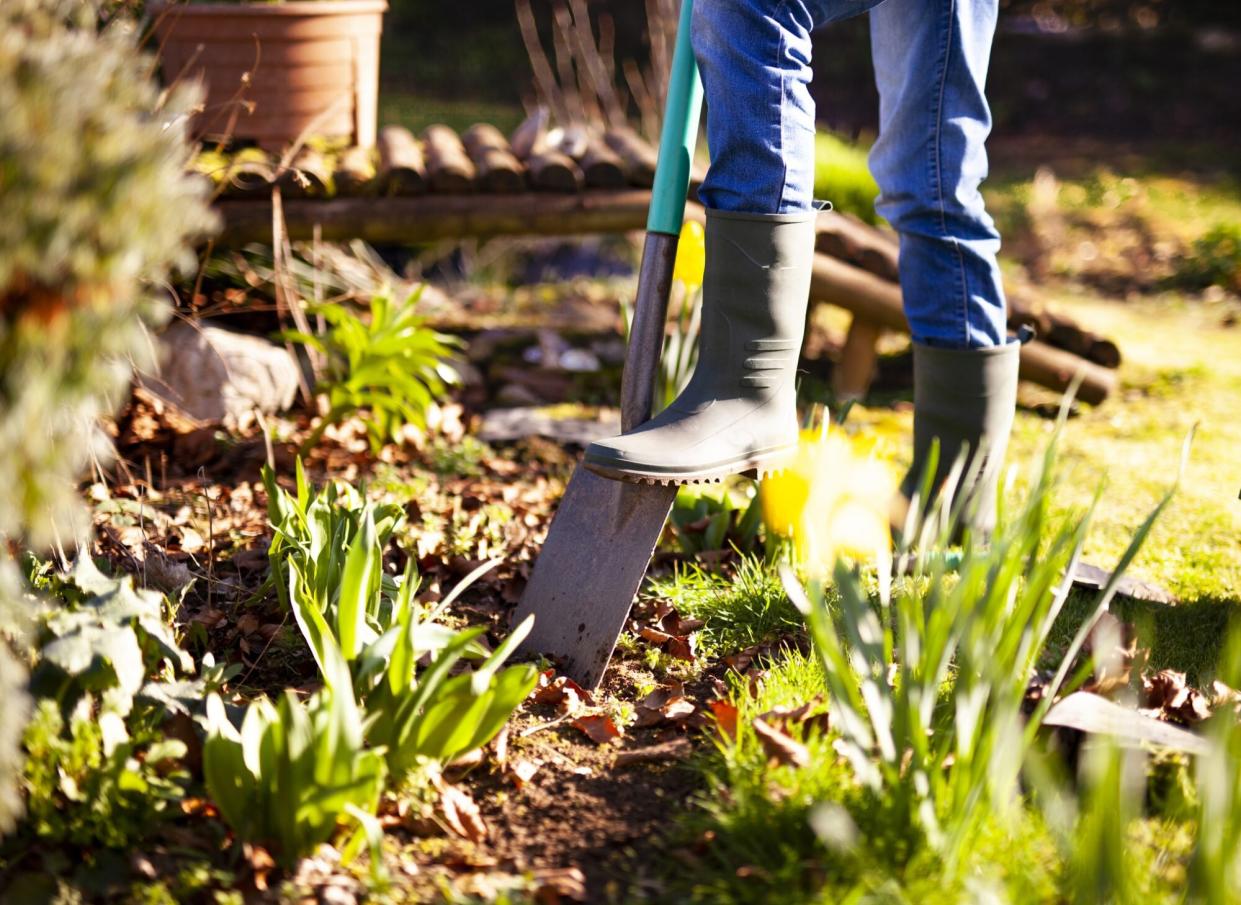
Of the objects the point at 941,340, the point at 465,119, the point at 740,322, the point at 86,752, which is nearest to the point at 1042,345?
the point at 941,340

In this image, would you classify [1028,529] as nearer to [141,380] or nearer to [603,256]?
[141,380]

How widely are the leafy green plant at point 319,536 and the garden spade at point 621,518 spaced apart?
29cm

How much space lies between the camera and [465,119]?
8852mm

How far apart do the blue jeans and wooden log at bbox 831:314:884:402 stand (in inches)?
62.0

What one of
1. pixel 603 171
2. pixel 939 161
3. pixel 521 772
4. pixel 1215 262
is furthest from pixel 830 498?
pixel 1215 262

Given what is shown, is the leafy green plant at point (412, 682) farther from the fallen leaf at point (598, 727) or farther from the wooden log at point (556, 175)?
the wooden log at point (556, 175)

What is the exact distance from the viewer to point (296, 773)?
1366mm

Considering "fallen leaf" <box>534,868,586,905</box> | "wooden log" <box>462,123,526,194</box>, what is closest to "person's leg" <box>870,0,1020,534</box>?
"fallen leaf" <box>534,868,586,905</box>

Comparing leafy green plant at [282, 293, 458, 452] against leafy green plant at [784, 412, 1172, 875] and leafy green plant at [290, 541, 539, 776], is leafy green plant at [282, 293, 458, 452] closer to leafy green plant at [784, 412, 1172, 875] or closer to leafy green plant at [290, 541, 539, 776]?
leafy green plant at [290, 541, 539, 776]

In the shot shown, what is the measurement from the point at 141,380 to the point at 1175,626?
2.62 meters

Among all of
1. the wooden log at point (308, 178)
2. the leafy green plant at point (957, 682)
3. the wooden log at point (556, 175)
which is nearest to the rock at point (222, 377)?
the wooden log at point (308, 178)

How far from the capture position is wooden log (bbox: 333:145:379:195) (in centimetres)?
345

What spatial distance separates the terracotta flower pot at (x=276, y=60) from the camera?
3.34 metres

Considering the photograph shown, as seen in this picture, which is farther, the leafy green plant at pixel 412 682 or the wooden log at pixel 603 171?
the wooden log at pixel 603 171
